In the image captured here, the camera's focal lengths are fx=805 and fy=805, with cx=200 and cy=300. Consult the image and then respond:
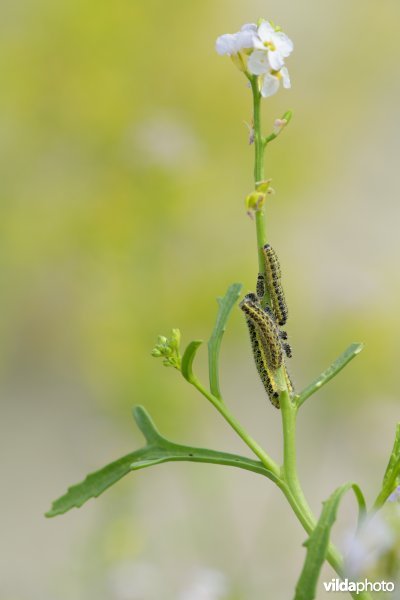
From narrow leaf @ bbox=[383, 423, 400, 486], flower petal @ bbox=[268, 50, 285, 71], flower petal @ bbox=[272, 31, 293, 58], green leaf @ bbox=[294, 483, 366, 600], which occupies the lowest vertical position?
green leaf @ bbox=[294, 483, 366, 600]

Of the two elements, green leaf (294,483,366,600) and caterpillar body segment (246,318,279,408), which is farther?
caterpillar body segment (246,318,279,408)

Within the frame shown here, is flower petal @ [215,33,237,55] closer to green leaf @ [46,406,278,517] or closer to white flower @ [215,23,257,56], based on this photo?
white flower @ [215,23,257,56]

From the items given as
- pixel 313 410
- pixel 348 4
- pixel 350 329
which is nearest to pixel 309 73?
pixel 348 4

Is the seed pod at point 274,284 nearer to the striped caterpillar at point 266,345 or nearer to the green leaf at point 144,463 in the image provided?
the striped caterpillar at point 266,345

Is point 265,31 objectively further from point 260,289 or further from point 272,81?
point 260,289

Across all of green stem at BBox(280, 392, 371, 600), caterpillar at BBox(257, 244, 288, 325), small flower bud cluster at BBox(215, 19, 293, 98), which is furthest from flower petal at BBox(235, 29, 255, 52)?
green stem at BBox(280, 392, 371, 600)

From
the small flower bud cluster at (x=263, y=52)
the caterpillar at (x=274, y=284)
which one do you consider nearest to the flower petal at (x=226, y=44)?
the small flower bud cluster at (x=263, y=52)

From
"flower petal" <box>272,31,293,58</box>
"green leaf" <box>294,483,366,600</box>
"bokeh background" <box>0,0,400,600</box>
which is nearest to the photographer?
"green leaf" <box>294,483,366,600</box>
